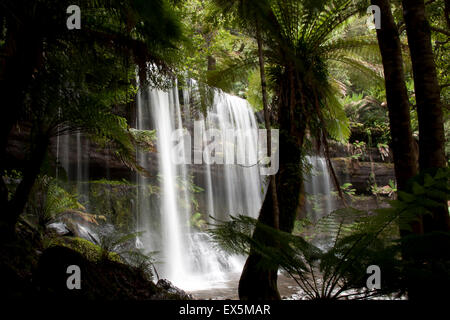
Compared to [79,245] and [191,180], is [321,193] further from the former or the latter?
[79,245]

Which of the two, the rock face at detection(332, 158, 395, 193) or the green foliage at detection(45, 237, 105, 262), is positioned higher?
the rock face at detection(332, 158, 395, 193)

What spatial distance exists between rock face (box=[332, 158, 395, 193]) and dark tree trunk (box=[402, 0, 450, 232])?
27.2 ft

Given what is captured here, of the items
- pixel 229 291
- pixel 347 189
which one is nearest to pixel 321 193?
pixel 347 189

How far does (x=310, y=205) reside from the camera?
11.1 metres

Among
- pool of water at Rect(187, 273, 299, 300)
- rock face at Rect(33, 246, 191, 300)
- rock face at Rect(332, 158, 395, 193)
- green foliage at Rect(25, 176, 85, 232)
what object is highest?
rock face at Rect(332, 158, 395, 193)

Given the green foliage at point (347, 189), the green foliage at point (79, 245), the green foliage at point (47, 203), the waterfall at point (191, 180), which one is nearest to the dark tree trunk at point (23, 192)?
the green foliage at point (79, 245)

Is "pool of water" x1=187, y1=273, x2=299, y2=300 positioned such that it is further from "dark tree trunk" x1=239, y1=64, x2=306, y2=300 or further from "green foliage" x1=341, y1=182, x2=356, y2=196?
"green foliage" x1=341, y1=182, x2=356, y2=196

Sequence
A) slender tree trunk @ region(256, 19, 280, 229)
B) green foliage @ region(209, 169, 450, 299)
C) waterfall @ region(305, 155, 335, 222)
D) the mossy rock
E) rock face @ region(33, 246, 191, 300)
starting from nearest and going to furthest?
green foliage @ region(209, 169, 450, 299) < rock face @ region(33, 246, 191, 300) < slender tree trunk @ region(256, 19, 280, 229) < the mossy rock < waterfall @ region(305, 155, 335, 222)

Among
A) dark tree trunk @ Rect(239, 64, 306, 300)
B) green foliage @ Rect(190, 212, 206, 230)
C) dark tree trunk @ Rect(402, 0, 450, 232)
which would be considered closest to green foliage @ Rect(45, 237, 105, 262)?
dark tree trunk @ Rect(239, 64, 306, 300)

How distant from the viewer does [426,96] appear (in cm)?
283

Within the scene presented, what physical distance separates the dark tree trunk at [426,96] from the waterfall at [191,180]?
13.4ft

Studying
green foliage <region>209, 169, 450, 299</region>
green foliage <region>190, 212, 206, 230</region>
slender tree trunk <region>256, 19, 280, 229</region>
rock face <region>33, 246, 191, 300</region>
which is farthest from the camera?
green foliage <region>190, 212, 206, 230</region>

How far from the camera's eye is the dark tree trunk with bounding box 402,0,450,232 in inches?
108
